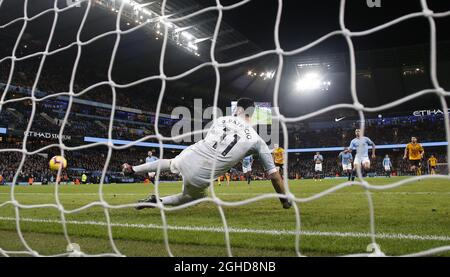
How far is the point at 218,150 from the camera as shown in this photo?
4.21 m

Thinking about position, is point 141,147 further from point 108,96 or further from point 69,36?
point 69,36

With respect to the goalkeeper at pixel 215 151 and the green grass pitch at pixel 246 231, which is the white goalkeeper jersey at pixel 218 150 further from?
the green grass pitch at pixel 246 231

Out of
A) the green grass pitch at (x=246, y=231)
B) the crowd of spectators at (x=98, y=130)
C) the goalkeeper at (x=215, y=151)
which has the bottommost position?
the green grass pitch at (x=246, y=231)

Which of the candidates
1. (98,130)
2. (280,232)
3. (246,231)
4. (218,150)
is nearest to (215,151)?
(218,150)

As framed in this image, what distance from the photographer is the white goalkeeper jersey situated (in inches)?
163

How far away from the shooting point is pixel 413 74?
41000mm

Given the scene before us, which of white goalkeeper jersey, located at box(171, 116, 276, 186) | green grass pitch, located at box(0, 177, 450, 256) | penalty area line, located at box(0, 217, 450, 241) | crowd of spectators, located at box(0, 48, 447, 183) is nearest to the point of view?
green grass pitch, located at box(0, 177, 450, 256)

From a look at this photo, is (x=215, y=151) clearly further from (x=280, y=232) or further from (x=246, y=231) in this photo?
(x=280, y=232)

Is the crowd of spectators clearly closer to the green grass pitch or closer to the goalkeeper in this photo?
the green grass pitch

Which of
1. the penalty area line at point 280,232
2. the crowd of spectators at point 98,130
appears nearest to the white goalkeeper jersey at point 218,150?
the penalty area line at point 280,232

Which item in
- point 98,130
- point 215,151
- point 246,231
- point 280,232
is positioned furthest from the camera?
point 98,130

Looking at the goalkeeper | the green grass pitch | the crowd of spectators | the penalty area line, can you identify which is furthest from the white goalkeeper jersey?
the crowd of spectators

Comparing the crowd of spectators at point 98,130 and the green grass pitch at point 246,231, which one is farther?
the crowd of spectators at point 98,130

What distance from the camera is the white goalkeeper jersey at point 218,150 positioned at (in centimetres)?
413
